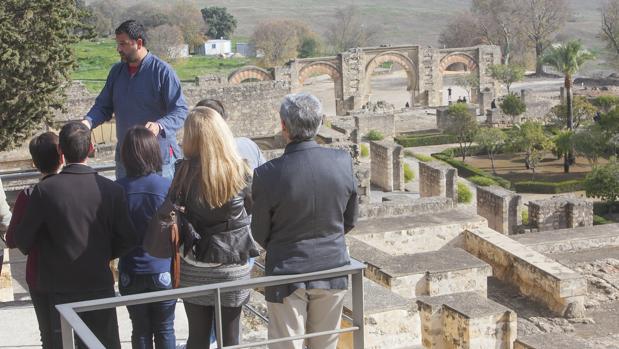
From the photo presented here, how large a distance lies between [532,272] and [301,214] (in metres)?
7.43

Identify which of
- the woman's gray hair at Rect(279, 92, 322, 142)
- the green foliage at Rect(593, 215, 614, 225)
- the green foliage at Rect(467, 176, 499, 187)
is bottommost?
the green foliage at Rect(593, 215, 614, 225)

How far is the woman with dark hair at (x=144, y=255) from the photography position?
511 cm

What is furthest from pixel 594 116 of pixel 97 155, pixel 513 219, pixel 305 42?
pixel 305 42

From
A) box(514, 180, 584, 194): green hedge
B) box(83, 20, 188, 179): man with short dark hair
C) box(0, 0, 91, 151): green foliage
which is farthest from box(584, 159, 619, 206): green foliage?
box(83, 20, 188, 179): man with short dark hair

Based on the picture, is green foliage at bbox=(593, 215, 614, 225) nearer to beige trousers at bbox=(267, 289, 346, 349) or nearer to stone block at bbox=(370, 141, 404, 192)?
stone block at bbox=(370, 141, 404, 192)

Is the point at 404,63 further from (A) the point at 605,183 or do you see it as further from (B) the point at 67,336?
(B) the point at 67,336

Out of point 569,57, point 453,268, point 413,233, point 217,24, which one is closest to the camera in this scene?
point 453,268

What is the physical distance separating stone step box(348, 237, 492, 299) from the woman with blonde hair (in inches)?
202

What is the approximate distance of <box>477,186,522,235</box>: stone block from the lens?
19797 millimetres

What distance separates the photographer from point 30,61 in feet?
53.0

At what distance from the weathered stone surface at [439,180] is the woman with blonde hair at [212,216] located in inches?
678

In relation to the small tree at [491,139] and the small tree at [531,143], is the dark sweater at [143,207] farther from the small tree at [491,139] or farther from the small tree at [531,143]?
the small tree at [491,139]

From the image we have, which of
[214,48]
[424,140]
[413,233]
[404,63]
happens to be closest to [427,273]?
[413,233]

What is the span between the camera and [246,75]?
4462cm
